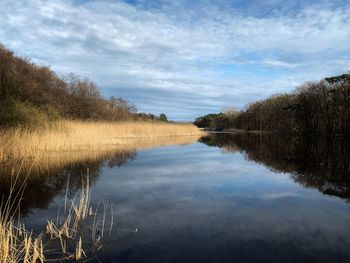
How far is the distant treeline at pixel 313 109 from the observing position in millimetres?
38094

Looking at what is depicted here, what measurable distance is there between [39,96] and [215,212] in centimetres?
1938

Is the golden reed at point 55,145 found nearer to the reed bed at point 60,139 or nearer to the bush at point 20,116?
the reed bed at point 60,139

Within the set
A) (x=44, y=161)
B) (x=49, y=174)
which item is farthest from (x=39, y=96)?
(x=49, y=174)

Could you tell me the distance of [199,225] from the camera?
523cm

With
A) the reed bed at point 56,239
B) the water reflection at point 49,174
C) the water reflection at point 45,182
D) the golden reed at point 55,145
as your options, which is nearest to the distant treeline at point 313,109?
the golden reed at point 55,145

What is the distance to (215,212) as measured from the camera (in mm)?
5996

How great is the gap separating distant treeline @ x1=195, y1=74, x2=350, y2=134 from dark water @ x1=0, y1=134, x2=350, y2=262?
30.3 meters

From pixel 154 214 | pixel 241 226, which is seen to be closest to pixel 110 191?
pixel 154 214

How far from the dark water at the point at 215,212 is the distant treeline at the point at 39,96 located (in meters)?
5.05

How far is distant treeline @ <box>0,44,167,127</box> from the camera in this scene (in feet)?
47.8

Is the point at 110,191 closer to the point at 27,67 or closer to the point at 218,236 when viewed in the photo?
the point at 218,236

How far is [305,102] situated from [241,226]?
1611 inches

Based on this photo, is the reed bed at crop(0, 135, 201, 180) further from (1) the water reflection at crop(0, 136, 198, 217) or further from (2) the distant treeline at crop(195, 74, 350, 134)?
(2) the distant treeline at crop(195, 74, 350, 134)

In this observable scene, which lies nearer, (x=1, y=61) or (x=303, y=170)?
(x=303, y=170)
